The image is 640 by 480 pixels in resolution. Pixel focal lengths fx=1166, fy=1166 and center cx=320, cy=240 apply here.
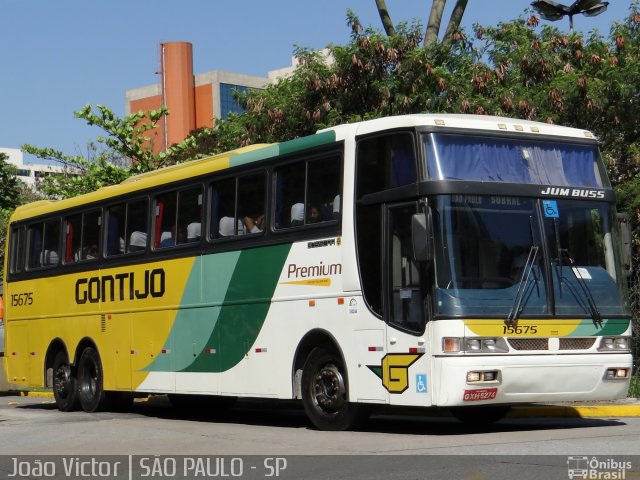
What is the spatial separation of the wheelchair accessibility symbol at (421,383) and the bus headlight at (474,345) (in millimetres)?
416

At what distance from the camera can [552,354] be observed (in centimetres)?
1262

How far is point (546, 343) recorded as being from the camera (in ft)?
41.3

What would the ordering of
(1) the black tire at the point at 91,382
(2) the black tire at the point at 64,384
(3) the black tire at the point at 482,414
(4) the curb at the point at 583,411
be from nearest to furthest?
(3) the black tire at the point at 482,414, (4) the curb at the point at 583,411, (1) the black tire at the point at 91,382, (2) the black tire at the point at 64,384

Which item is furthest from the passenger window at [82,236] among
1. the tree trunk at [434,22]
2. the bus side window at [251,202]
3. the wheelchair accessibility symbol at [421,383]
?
the tree trunk at [434,22]

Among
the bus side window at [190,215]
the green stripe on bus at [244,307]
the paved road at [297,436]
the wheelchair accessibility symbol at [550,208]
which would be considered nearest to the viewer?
the paved road at [297,436]

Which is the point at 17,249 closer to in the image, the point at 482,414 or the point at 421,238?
the point at 482,414

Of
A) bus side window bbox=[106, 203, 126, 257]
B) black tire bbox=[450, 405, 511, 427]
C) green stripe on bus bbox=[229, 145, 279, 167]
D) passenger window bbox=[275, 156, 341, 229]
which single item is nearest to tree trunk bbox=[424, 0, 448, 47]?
bus side window bbox=[106, 203, 126, 257]

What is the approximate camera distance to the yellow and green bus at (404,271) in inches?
487

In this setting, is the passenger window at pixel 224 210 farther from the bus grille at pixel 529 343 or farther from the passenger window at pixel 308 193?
the bus grille at pixel 529 343

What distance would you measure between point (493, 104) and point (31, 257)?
29.7 ft

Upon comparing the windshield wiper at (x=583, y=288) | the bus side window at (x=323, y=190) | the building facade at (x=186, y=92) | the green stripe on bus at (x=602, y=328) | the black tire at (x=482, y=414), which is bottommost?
the black tire at (x=482, y=414)

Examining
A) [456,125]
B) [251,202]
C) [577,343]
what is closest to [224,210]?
[251,202]

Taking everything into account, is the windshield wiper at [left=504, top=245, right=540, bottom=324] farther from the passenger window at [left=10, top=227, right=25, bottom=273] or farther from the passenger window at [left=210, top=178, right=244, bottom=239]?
the passenger window at [left=10, top=227, right=25, bottom=273]

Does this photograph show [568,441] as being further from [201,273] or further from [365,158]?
[201,273]
